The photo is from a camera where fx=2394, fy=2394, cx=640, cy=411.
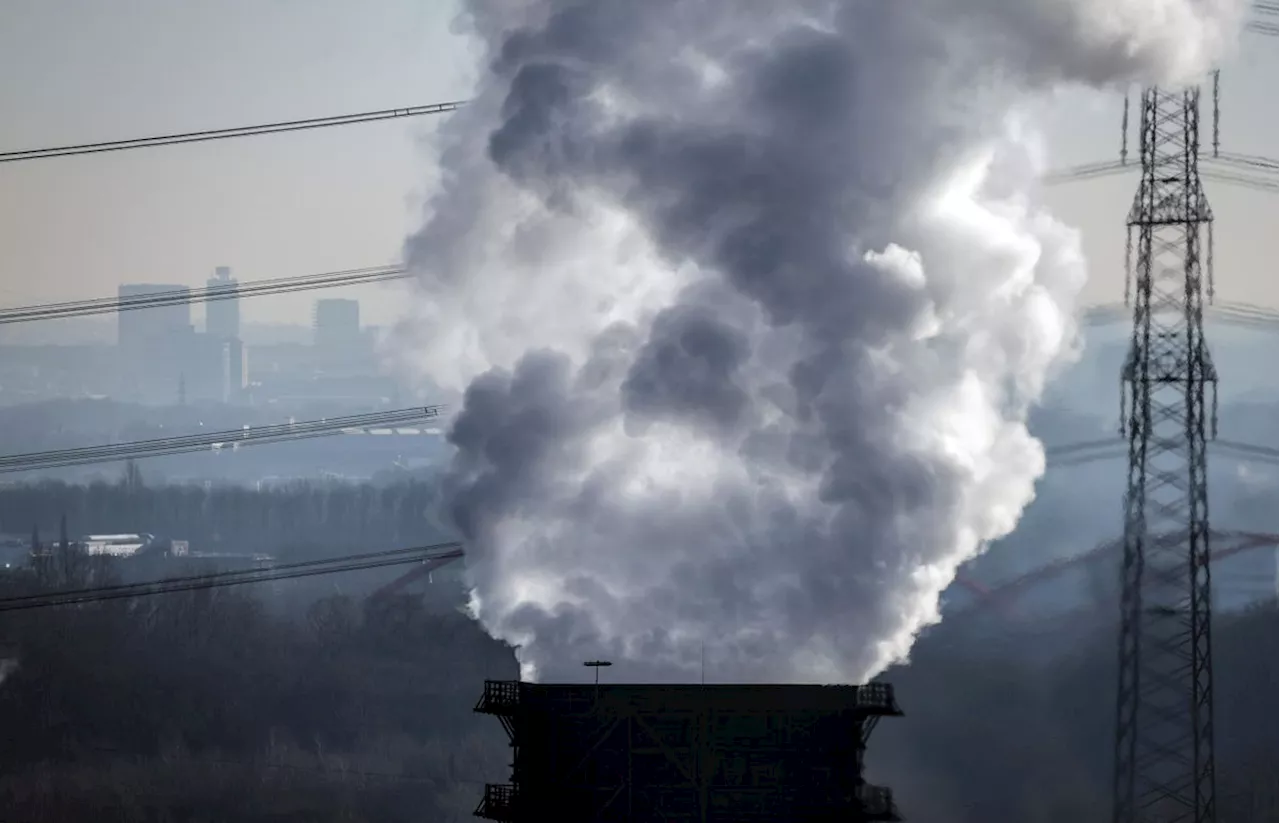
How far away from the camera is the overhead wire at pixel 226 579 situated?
123312 millimetres

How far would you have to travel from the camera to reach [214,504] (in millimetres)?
158375

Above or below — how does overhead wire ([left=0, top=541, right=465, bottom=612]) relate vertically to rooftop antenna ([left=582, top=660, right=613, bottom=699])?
above

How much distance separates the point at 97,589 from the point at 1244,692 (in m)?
58.0

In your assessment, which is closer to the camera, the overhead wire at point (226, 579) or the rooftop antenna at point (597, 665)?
the rooftop antenna at point (597, 665)

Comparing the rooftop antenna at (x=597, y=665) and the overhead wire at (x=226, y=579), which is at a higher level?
the overhead wire at (x=226, y=579)

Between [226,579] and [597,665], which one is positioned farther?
[226,579]

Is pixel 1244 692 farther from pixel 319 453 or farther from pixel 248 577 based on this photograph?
pixel 319 453

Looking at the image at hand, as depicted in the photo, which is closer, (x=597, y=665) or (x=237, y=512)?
(x=597, y=665)

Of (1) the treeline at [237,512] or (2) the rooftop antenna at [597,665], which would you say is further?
(1) the treeline at [237,512]

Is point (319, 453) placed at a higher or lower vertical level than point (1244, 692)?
higher

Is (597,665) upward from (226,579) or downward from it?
downward

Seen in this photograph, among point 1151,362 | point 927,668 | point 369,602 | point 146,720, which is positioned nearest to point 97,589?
point 146,720

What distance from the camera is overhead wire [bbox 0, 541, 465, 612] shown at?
405 feet

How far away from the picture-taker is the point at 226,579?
136m
